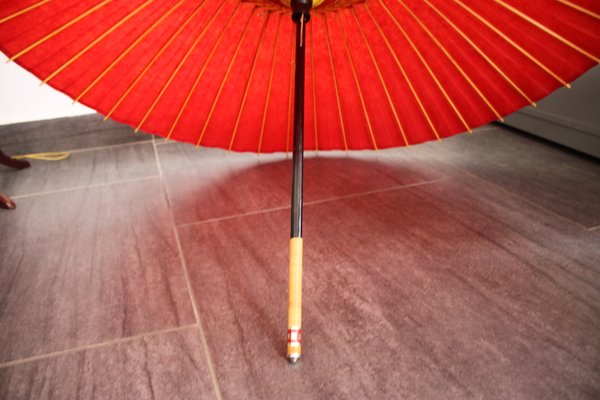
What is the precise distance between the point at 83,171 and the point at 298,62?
1080mm

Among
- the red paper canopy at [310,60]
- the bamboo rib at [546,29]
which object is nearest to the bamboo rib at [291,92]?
the red paper canopy at [310,60]

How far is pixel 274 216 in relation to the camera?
123 cm

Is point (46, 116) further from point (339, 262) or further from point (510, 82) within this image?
point (510, 82)

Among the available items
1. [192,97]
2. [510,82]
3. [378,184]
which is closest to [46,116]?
[192,97]

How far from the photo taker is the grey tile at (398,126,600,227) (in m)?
1.20

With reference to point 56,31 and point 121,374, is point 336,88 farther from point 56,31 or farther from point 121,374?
point 121,374

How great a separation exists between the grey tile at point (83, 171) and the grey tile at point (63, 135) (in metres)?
0.08

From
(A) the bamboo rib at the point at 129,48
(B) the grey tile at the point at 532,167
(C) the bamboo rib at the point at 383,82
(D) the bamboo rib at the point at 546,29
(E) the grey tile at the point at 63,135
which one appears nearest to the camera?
(D) the bamboo rib at the point at 546,29

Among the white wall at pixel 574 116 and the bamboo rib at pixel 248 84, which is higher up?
the bamboo rib at pixel 248 84

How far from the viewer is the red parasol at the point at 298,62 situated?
0.82 meters

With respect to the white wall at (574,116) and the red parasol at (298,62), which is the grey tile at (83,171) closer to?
the red parasol at (298,62)

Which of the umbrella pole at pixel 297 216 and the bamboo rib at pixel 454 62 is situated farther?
the bamboo rib at pixel 454 62

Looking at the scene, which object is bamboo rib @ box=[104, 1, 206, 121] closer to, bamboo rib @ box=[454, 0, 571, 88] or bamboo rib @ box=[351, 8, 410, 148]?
bamboo rib @ box=[351, 8, 410, 148]

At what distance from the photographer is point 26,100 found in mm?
1945
